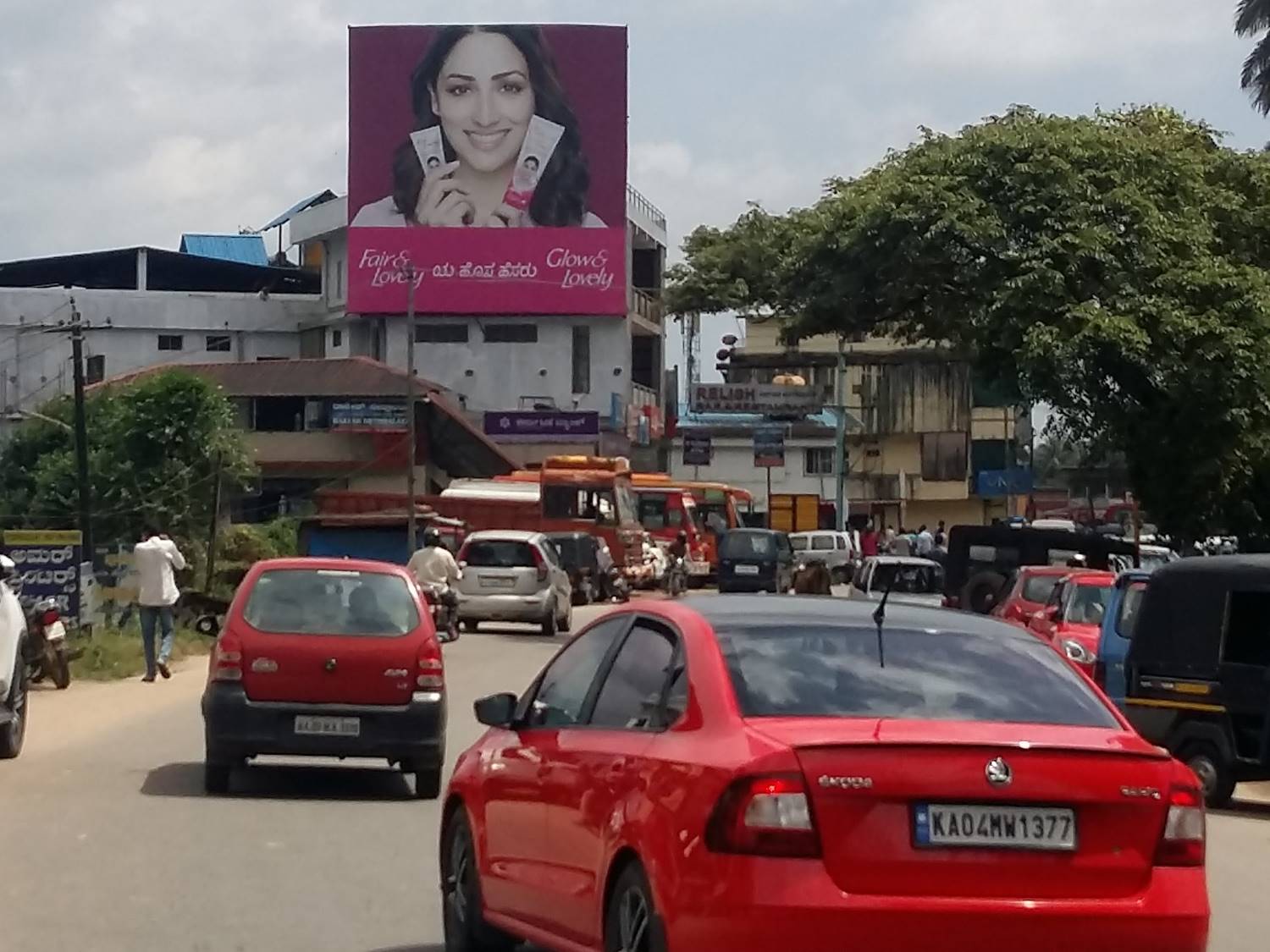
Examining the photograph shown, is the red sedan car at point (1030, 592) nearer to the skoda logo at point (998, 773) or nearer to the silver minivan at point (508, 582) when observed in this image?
the silver minivan at point (508, 582)

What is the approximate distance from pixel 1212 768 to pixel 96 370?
215 ft

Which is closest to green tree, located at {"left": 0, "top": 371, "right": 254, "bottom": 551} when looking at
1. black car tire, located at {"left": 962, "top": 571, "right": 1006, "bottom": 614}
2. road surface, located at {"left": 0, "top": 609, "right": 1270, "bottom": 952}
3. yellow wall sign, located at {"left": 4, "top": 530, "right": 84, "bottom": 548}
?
black car tire, located at {"left": 962, "top": 571, "right": 1006, "bottom": 614}

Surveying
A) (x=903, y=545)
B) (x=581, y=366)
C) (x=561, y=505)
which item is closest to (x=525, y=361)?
(x=581, y=366)

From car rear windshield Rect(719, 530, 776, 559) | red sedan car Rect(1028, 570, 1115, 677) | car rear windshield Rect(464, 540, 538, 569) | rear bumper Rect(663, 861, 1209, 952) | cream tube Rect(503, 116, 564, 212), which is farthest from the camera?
cream tube Rect(503, 116, 564, 212)

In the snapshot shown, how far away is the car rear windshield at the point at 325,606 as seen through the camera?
14.5 metres

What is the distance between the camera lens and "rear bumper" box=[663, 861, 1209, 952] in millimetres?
6066

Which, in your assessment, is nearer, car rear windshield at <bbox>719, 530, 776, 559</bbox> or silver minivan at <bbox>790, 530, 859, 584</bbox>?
car rear windshield at <bbox>719, 530, 776, 559</bbox>

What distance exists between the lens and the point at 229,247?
309 ft

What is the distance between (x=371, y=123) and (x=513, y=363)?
31.3 ft

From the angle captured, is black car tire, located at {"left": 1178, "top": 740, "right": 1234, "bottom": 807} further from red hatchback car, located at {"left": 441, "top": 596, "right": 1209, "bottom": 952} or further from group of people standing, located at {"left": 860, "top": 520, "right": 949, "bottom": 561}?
group of people standing, located at {"left": 860, "top": 520, "right": 949, "bottom": 561}

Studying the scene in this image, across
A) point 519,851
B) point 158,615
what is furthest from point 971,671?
point 158,615

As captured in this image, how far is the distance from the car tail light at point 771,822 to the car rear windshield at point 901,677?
449mm

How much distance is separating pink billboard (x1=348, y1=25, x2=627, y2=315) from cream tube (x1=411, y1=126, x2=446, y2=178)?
1.6 inches

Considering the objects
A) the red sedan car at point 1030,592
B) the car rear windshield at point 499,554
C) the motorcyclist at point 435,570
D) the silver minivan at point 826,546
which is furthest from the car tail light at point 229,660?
the silver minivan at point 826,546
